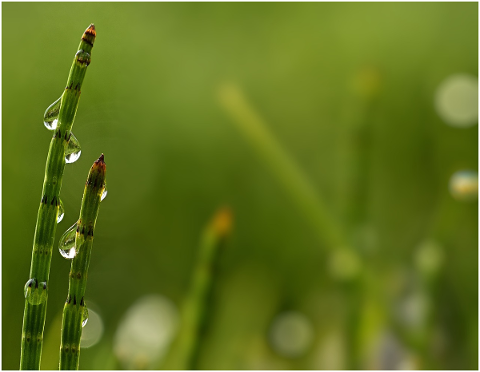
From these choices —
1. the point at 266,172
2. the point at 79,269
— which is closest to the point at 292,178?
the point at 266,172

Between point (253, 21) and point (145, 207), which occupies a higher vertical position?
point (253, 21)

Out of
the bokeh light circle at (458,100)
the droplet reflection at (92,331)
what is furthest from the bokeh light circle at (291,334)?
the bokeh light circle at (458,100)

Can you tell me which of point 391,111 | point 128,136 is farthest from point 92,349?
point 391,111

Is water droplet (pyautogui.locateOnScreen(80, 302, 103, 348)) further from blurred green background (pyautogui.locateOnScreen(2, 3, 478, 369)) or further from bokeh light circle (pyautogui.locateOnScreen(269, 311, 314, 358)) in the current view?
bokeh light circle (pyautogui.locateOnScreen(269, 311, 314, 358))

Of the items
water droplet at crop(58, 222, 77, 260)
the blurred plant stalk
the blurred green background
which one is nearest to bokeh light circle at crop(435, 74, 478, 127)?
the blurred green background

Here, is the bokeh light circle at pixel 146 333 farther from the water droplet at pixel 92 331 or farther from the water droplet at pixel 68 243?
the water droplet at pixel 68 243

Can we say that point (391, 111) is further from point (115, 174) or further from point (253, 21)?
point (115, 174)
